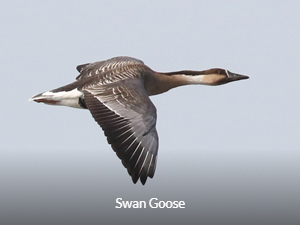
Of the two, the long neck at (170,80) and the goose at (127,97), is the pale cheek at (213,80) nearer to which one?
the goose at (127,97)

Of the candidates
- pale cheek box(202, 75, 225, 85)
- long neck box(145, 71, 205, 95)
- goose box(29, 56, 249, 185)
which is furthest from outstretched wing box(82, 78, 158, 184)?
pale cheek box(202, 75, 225, 85)

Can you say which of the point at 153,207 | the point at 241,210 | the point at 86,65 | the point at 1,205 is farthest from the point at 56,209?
the point at 86,65

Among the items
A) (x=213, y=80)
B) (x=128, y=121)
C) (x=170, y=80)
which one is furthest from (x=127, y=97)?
(x=213, y=80)

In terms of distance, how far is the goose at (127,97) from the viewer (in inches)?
319

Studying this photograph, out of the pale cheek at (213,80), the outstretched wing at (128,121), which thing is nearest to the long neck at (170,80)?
the pale cheek at (213,80)

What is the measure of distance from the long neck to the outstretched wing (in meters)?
1.42

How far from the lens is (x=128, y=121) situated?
8.66 metres

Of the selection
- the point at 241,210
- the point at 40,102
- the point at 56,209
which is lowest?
the point at 241,210

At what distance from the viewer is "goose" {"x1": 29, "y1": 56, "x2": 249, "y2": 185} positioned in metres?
8.10

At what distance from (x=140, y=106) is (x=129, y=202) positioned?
164211 millimetres

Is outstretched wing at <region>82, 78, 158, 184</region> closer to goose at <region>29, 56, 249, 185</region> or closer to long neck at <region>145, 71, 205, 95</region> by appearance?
goose at <region>29, 56, 249, 185</region>

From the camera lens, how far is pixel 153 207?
6668 inches

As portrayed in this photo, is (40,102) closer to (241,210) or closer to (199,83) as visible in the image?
(199,83)

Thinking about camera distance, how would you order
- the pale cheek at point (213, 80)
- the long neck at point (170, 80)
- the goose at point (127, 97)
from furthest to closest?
the pale cheek at point (213, 80) → the long neck at point (170, 80) → the goose at point (127, 97)
